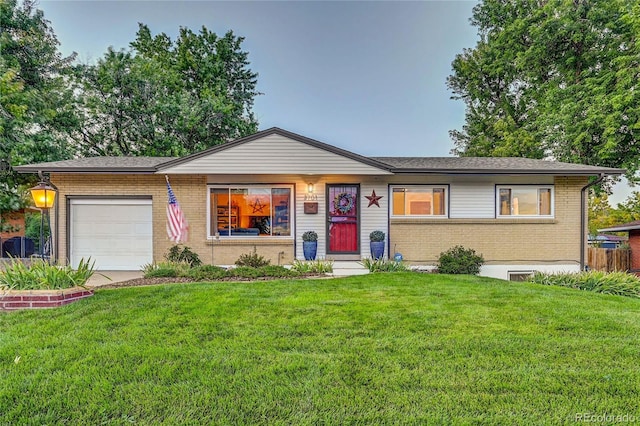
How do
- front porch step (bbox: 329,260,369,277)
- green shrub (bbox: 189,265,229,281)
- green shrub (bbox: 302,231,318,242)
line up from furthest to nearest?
1. green shrub (bbox: 302,231,318,242)
2. front porch step (bbox: 329,260,369,277)
3. green shrub (bbox: 189,265,229,281)

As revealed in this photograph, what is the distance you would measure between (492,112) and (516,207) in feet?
46.7

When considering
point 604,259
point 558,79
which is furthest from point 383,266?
point 558,79

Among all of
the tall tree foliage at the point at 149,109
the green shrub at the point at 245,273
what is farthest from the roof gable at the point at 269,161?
the tall tree foliage at the point at 149,109

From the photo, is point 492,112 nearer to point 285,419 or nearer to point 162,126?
point 162,126

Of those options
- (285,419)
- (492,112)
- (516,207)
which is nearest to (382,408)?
(285,419)

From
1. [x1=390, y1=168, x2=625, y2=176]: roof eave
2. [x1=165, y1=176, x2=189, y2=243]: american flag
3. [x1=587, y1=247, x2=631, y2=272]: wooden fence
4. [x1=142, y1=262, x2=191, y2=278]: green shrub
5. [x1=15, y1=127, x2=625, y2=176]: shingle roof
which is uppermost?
[x1=15, y1=127, x2=625, y2=176]: shingle roof

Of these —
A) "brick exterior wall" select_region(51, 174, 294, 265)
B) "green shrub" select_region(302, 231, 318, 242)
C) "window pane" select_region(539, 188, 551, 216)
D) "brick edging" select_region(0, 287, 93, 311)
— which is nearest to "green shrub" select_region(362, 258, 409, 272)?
"green shrub" select_region(302, 231, 318, 242)

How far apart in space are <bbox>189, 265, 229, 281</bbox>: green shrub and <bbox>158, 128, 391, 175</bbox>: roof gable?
2.66 metres

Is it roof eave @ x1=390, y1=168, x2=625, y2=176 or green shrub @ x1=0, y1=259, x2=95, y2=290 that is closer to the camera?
green shrub @ x1=0, y1=259, x2=95, y2=290

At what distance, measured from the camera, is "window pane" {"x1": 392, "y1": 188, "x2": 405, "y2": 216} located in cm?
979

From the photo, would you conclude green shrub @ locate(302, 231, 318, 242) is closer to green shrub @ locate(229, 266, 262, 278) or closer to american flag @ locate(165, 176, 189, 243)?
green shrub @ locate(229, 266, 262, 278)

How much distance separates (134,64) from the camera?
15.7 metres

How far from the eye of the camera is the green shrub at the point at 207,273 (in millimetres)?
7363

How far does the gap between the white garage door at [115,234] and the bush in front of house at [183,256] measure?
3.17ft
